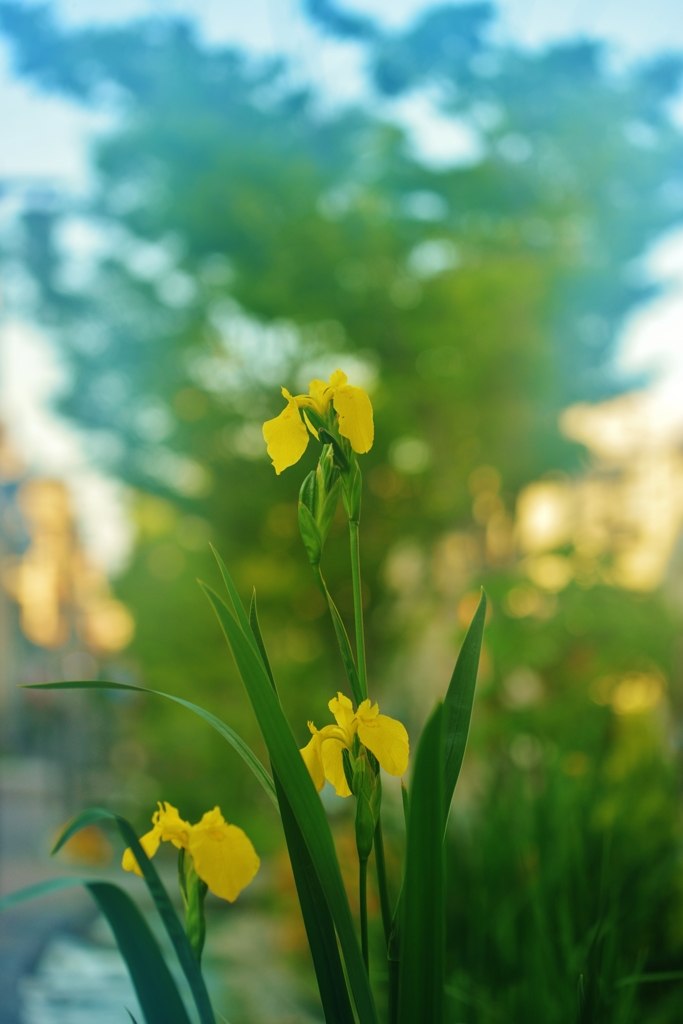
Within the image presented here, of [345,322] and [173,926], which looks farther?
[345,322]

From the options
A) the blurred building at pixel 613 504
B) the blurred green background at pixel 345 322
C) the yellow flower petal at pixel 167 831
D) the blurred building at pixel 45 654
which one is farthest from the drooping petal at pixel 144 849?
the blurred green background at pixel 345 322

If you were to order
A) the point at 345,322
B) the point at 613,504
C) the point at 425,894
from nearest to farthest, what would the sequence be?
1. the point at 425,894
2. the point at 613,504
3. the point at 345,322

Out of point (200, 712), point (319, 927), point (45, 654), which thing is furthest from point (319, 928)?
point (45, 654)

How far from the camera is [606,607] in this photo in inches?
86.2

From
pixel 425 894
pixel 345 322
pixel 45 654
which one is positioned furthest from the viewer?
pixel 45 654

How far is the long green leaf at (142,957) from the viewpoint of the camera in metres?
0.32

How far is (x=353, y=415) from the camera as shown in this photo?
0.35 metres

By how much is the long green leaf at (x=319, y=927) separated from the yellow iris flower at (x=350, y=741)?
21 mm

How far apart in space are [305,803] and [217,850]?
0.06 metres

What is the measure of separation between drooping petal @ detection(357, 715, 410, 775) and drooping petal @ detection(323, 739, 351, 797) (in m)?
0.02

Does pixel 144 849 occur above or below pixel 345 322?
below

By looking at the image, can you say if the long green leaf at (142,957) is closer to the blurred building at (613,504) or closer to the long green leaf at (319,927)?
the long green leaf at (319,927)

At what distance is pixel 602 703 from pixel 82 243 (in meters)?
2.66

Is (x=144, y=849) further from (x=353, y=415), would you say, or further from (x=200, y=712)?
(x=353, y=415)
